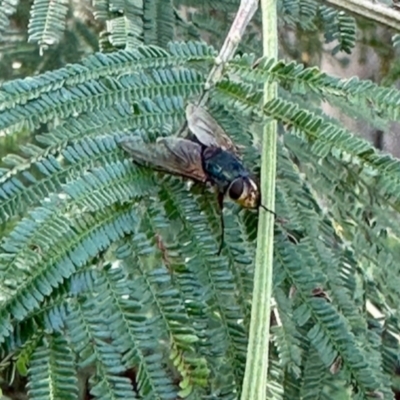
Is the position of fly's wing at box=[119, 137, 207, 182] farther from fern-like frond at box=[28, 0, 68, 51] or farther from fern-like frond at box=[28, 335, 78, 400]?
fern-like frond at box=[28, 0, 68, 51]

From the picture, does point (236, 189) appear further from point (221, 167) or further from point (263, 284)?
point (263, 284)

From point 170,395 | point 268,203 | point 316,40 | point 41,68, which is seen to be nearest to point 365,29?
point 316,40

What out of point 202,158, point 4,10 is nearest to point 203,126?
point 202,158

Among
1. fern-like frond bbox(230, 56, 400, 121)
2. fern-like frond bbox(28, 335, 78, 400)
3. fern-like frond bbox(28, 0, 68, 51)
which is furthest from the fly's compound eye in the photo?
fern-like frond bbox(28, 0, 68, 51)

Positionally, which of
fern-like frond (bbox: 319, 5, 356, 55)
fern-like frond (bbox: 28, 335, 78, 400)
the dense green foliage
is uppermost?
fern-like frond (bbox: 319, 5, 356, 55)

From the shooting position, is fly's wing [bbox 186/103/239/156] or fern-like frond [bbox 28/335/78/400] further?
fly's wing [bbox 186/103/239/156]

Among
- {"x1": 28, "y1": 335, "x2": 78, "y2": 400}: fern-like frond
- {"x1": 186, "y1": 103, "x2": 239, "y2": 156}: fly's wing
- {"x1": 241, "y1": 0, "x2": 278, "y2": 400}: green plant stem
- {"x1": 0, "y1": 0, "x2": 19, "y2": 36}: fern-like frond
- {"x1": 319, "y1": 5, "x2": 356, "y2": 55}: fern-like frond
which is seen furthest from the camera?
{"x1": 319, "y1": 5, "x2": 356, "y2": 55}: fern-like frond

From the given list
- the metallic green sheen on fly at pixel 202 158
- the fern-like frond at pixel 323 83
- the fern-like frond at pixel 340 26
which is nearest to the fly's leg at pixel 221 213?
the metallic green sheen on fly at pixel 202 158

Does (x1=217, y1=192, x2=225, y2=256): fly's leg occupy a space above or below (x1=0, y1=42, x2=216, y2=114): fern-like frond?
below
